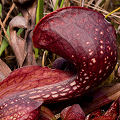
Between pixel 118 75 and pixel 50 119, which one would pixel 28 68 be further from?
pixel 118 75

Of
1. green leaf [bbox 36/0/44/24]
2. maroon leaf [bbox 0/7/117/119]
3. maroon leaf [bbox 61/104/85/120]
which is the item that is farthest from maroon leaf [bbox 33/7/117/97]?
green leaf [bbox 36/0/44/24]

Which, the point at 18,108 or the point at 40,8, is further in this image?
the point at 40,8

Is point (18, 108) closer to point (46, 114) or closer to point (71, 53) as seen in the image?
point (46, 114)

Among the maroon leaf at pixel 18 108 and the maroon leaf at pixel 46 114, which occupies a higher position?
the maroon leaf at pixel 18 108

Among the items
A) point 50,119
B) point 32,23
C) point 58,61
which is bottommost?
point 50,119

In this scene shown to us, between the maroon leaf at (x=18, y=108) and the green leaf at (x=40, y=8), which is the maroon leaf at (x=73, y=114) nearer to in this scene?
the maroon leaf at (x=18, y=108)

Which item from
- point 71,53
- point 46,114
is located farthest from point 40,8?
point 46,114

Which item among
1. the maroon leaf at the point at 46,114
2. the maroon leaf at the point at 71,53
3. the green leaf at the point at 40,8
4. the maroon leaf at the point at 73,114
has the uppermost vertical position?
the green leaf at the point at 40,8

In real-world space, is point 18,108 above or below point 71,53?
below

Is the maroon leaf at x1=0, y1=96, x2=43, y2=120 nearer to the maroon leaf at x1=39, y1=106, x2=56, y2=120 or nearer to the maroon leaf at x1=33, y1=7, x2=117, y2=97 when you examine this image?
the maroon leaf at x1=39, y1=106, x2=56, y2=120

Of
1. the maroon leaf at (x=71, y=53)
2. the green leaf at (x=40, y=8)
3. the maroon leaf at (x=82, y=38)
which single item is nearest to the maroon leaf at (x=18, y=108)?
the maroon leaf at (x=71, y=53)

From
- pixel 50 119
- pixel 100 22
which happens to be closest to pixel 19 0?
pixel 100 22
